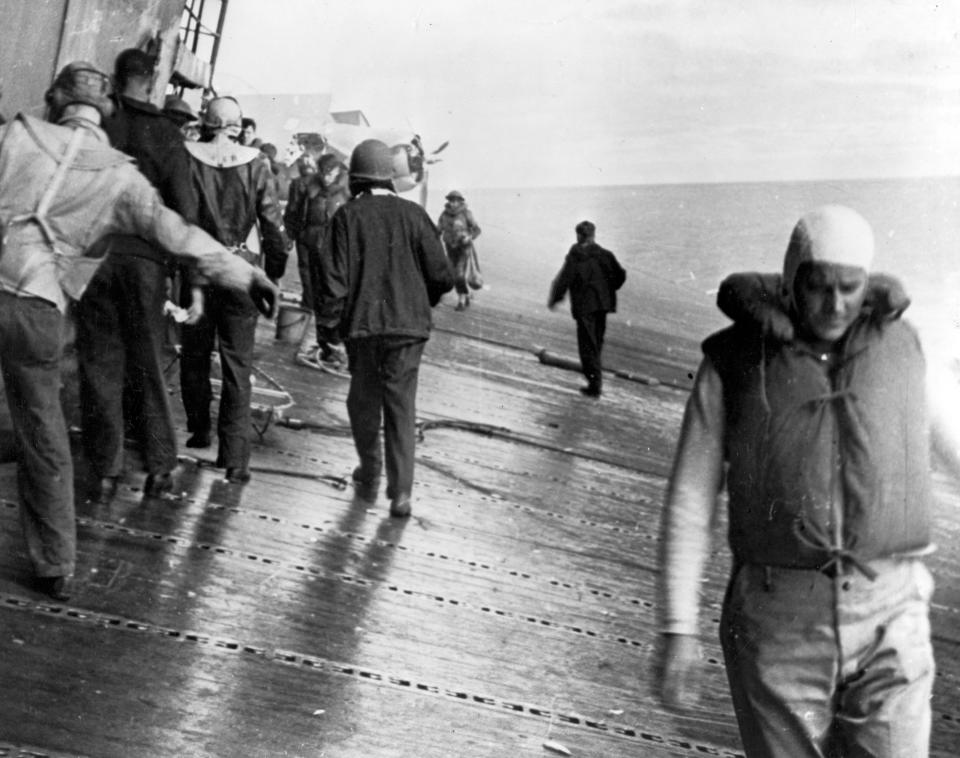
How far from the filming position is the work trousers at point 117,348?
7.14 m

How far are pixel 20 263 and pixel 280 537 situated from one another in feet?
7.45

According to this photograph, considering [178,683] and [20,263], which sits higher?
[20,263]

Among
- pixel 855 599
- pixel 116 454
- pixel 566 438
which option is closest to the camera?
pixel 855 599

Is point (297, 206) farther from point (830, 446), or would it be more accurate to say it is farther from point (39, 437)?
point (830, 446)

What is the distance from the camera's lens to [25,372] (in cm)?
558

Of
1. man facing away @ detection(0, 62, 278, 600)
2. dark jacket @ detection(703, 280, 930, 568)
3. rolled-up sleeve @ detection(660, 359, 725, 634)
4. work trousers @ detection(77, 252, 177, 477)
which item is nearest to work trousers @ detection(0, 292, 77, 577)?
man facing away @ detection(0, 62, 278, 600)

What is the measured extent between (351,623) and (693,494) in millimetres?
2880

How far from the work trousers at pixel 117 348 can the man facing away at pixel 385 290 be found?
3.63 feet

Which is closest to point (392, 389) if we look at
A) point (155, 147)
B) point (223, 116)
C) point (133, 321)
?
point (133, 321)

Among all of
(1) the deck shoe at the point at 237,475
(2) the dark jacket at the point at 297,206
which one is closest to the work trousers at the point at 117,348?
(1) the deck shoe at the point at 237,475

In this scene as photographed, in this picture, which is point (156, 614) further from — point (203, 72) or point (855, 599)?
point (203, 72)

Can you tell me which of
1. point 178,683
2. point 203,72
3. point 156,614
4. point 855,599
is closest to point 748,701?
point 855,599

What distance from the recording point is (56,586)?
5633mm

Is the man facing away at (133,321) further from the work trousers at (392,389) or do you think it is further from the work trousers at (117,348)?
the work trousers at (392,389)
